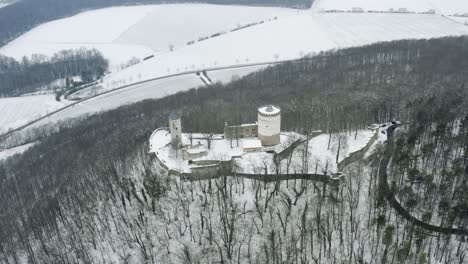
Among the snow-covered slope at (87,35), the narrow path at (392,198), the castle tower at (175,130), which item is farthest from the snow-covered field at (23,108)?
the narrow path at (392,198)

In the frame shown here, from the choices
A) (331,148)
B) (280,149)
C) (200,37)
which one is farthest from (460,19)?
(280,149)

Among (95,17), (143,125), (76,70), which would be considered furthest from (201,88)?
(95,17)

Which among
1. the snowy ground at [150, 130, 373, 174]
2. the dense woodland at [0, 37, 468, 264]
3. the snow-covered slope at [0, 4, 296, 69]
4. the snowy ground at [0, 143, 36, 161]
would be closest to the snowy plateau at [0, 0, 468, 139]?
the snow-covered slope at [0, 4, 296, 69]

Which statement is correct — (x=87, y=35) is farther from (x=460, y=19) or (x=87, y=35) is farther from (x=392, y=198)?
(x=392, y=198)

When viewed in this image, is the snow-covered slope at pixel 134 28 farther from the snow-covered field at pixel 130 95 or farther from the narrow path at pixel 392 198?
the narrow path at pixel 392 198

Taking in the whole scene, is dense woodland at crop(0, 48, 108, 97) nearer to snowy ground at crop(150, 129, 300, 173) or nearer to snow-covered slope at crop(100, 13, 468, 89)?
snow-covered slope at crop(100, 13, 468, 89)

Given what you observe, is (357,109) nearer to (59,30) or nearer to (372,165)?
(372,165)

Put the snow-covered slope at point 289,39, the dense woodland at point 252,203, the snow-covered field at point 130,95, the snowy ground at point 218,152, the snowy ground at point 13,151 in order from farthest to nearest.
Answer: the snow-covered slope at point 289,39 → the snow-covered field at point 130,95 → the snowy ground at point 13,151 → the snowy ground at point 218,152 → the dense woodland at point 252,203
